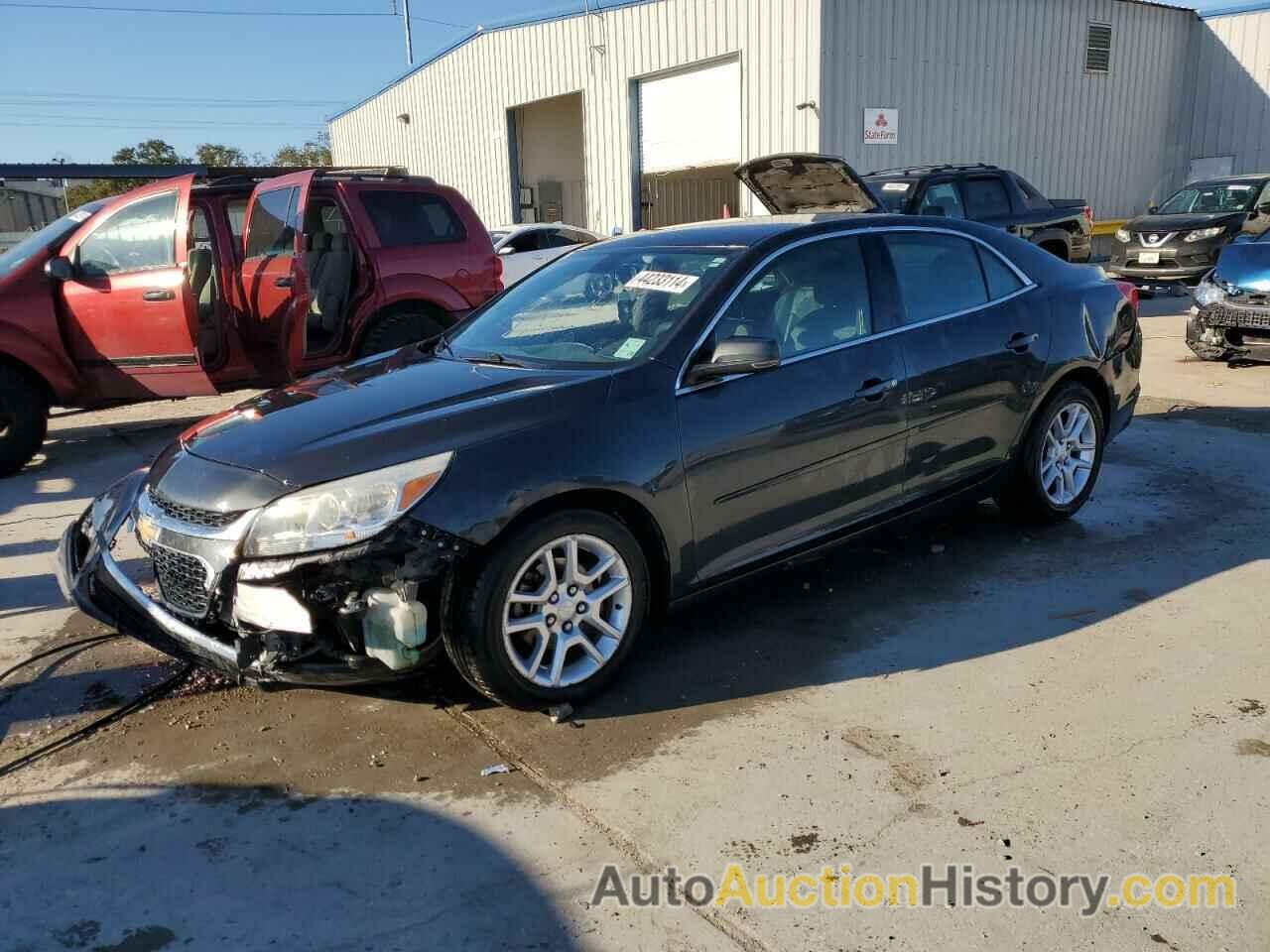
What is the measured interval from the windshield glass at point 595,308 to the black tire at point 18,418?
4230 millimetres

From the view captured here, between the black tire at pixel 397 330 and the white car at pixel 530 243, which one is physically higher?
the white car at pixel 530 243

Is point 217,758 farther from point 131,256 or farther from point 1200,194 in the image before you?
point 1200,194

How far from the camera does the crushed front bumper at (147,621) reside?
10.0ft

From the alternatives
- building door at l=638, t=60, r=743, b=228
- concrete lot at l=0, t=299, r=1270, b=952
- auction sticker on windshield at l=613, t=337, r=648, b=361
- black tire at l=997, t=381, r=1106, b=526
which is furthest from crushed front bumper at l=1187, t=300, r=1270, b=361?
building door at l=638, t=60, r=743, b=228

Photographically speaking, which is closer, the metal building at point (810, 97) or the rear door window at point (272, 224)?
the rear door window at point (272, 224)

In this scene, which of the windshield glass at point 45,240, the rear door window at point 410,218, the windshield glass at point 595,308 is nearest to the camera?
the windshield glass at point 595,308

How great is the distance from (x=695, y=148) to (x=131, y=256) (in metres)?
14.6

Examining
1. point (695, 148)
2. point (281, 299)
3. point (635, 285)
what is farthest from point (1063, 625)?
point (695, 148)

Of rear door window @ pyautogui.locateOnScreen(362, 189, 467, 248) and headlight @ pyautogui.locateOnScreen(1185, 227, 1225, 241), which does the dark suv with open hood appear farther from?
rear door window @ pyautogui.locateOnScreen(362, 189, 467, 248)

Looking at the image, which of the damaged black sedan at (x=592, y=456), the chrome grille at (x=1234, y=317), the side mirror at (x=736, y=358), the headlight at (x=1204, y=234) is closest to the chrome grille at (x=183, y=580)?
the damaged black sedan at (x=592, y=456)

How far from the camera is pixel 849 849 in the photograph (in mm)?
2660

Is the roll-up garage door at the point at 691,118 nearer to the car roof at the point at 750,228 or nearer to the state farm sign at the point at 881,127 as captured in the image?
the state farm sign at the point at 881,127

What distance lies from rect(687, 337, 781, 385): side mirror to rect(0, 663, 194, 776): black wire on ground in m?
2.24

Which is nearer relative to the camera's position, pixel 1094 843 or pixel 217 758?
pixel 1094 843
